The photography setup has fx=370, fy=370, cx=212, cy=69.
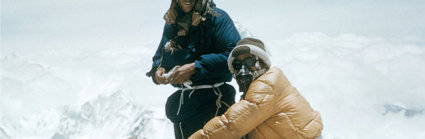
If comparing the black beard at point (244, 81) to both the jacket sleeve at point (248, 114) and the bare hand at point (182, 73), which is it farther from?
the bare hand at point (182, 73)

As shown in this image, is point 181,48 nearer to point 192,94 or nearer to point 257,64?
point 192,94

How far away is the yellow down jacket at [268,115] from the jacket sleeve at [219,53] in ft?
2.20

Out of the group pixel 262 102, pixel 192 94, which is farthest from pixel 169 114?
pixel 262 102

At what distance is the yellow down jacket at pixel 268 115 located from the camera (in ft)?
9.66

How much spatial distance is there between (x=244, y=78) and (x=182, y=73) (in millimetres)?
758

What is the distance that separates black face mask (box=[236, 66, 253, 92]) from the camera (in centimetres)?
317

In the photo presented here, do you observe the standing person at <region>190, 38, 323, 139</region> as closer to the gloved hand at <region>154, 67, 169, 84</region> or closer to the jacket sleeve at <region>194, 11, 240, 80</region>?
the jacket sleeve at <region>194, 11, 240, 80</region>

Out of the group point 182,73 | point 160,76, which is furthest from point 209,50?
point 160,76

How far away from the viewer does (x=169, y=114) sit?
4.21 meters

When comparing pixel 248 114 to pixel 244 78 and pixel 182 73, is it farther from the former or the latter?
pixel 182 73

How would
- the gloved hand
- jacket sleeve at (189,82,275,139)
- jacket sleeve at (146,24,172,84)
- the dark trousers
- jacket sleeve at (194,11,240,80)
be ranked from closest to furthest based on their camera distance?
1. jacket sleeve at (189,82,275,139)
2. jacket sleeve at (194,11,240,80)
3. the gloved hand
4. the dark trousers
5. jacket sleeve at (146,24,172,84)

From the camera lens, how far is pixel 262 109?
2926mm

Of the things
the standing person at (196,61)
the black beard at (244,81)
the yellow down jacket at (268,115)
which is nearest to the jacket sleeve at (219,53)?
the standing person at (196,61)

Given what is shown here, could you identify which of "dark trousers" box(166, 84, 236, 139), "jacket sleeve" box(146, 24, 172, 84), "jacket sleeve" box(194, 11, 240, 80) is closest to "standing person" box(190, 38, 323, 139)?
"jacket sleeve" box(194, 11, 240, 80)
